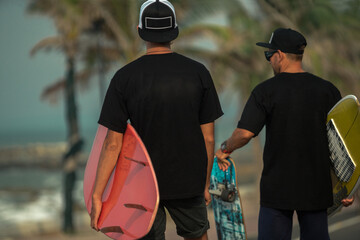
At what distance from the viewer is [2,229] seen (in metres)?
31.3

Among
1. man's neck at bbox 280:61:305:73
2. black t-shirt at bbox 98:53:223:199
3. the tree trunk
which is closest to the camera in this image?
black t-shirt at bbox 98:53:223:199

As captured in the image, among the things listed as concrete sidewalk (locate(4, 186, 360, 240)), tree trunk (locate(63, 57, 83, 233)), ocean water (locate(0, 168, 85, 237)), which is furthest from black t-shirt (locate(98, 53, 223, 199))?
ocean water (locate(0, 168, 85, 237))

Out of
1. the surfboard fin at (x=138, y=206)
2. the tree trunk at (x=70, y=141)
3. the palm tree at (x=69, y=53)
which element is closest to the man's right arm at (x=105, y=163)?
the surfboard fin at (x=138, y=206)

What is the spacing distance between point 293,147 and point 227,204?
92 cm

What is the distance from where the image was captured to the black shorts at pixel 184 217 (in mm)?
2936

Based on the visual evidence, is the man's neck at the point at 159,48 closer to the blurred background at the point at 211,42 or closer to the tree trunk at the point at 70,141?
the blurred background at the point at 211,42

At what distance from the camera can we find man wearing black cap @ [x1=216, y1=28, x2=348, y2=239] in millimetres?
3334

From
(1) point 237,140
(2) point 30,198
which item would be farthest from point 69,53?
(2) point 30,198

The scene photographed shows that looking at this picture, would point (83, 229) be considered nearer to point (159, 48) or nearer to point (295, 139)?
point (295, 139)

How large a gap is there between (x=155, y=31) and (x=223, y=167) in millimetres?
1364

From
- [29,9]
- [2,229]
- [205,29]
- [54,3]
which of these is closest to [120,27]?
[205,29]

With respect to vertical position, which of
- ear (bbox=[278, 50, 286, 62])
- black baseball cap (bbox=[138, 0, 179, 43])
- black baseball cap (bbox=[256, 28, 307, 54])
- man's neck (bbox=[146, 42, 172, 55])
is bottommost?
ear (bbox=[278, 50, 286, 62])

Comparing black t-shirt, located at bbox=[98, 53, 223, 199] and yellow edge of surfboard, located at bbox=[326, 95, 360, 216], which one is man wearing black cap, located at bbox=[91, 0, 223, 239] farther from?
yellow edge of surfboard, located at bbox=[326, 95, 360, 216]

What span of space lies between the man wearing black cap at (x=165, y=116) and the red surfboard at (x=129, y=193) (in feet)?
0.17
